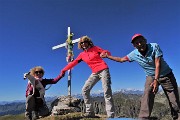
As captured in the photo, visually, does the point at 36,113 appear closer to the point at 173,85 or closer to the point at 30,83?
the point at 30,83

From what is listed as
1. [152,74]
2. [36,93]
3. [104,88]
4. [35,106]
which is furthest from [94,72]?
[152,74]

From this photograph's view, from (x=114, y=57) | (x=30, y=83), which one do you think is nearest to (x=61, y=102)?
(x=30, y=83)

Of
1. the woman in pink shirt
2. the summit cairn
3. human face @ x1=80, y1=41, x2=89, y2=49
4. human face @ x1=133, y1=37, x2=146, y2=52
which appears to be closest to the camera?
human face @ x1=133, y1=37, x2=146, y2=52

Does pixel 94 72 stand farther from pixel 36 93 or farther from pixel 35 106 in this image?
pixel 35 106

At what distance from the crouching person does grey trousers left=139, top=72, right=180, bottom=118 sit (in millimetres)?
5493

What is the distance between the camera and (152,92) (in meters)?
8.84

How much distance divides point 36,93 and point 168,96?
6.36 meters

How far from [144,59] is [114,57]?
122 cm

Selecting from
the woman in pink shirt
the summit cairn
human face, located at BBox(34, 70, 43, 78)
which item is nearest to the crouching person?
human face, located at BBox(34, 70, 43, 78)

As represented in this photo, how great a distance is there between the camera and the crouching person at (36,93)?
1298cm

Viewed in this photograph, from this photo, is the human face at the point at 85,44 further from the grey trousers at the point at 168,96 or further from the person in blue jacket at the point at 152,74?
the grey trousers at the point at 168,96

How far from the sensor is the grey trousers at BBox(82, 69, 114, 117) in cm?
1191

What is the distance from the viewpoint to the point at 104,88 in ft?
39.5

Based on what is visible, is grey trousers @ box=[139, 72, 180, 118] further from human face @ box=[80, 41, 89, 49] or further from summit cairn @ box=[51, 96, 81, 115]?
summit cairn @ box=[51, 96, 81, 115]
